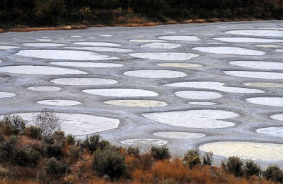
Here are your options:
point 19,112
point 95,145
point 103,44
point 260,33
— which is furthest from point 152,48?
point 95,145

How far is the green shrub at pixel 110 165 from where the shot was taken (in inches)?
421

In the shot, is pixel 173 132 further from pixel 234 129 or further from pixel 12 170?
pixel 12 170

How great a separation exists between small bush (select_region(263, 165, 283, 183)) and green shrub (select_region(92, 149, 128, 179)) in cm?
235

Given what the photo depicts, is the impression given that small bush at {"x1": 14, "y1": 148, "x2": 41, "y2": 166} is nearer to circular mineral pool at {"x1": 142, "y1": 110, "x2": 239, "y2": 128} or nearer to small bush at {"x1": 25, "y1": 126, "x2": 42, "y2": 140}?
small bush at {"x1": 25, "y1": 126, "x2": 42, "y2": 140}

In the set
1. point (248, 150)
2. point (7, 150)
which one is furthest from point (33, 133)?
point (248, 150)

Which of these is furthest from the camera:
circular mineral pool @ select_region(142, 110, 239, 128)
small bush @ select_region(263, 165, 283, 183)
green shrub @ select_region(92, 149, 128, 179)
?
circular mineral pool @ select_region(142, 110, 239, 128)

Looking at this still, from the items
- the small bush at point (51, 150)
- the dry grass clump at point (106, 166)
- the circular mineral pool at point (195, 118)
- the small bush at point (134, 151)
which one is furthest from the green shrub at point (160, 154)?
the circular mineral pool at point (195, 118)

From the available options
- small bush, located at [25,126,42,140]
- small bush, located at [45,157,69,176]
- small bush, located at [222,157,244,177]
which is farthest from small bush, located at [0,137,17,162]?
small bush, located at [222,157,244,177]

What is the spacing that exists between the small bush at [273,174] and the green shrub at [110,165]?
235cm

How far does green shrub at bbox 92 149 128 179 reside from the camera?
10.7 meters

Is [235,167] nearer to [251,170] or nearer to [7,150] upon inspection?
[251,170]

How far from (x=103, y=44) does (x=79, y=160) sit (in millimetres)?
21379

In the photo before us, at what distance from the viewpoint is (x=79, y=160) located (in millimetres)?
11461

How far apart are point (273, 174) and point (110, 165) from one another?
2678 millimetres
